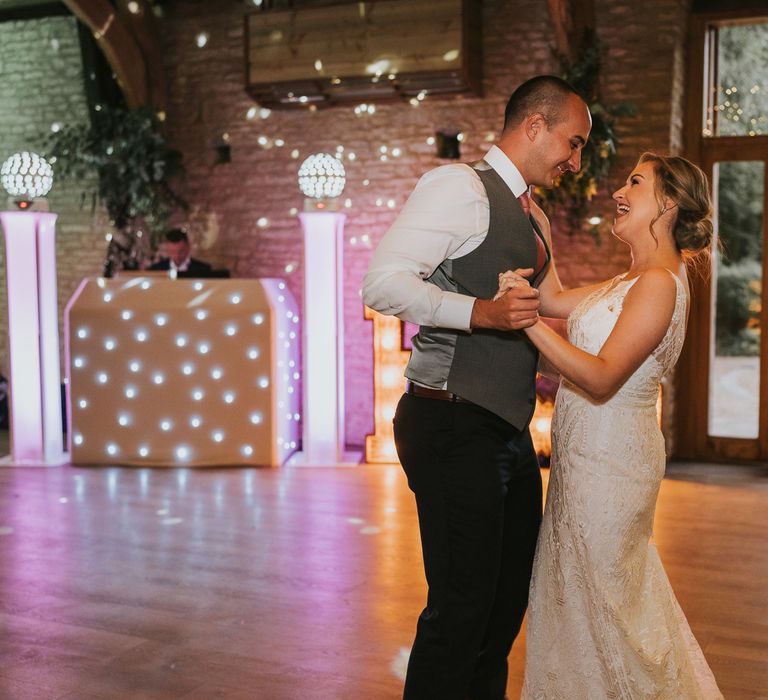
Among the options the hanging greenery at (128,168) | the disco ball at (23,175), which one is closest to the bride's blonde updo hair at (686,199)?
the disco ball at (23,175)

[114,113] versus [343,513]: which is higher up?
[114,113]

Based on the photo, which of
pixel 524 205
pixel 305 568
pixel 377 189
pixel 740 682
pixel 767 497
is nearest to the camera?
pixel 524 205

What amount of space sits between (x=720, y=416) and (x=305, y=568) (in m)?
3.51

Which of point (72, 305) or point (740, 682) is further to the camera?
point (72, 305)

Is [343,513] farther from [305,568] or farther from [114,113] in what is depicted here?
[114,113]

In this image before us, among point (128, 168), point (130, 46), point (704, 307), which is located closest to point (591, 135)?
point (704, 307)

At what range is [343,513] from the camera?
485 cm

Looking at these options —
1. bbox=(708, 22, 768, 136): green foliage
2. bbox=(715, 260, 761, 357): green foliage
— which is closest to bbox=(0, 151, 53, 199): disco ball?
bbox=(708, 22, 768, 136): green foliage

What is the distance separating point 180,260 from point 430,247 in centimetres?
469

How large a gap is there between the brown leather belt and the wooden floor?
3.26ft

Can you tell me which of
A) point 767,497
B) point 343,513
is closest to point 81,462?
point 343,513

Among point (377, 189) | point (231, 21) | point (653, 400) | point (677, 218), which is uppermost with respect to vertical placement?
point (231, 21)

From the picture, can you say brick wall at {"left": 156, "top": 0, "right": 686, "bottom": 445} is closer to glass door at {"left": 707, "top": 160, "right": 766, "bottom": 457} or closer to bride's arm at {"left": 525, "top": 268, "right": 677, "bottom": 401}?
glass door at {"left": 707, "top": 160, "right": 766, "bottom": 457}

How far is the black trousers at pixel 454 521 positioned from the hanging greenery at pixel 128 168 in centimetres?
503
